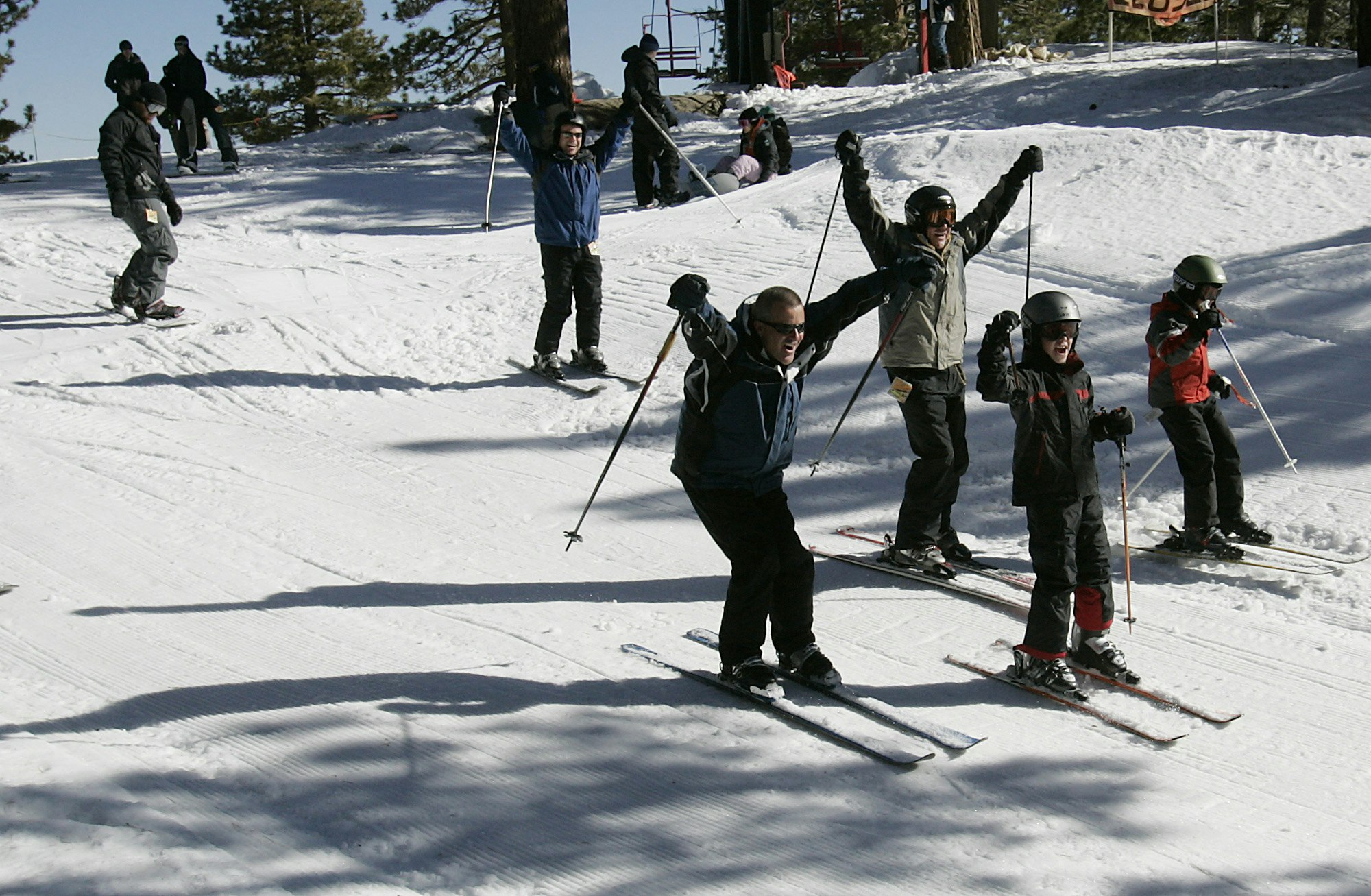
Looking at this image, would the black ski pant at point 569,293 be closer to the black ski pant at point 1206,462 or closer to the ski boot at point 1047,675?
the black ski pant at point 1206,462

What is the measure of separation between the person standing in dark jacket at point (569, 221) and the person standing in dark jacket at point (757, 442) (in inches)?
178

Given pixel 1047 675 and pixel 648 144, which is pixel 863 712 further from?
pixel 648 144

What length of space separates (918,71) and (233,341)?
60.8 feet

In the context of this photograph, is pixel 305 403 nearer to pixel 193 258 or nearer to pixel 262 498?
pixel 262 498

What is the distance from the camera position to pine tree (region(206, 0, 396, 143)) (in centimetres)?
3512

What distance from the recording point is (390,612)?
17.9 ft

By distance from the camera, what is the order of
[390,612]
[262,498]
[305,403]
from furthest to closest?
[305,403] → [262,498] → [390,612]

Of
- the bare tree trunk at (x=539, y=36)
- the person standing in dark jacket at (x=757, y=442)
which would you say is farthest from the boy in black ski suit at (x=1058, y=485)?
the bare tree trunk at (x=539, y=36)

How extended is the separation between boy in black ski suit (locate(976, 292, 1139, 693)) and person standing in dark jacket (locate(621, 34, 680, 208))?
10027 mm

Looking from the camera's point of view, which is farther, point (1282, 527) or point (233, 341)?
point (233, 341)

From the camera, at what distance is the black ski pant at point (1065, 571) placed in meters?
4.46

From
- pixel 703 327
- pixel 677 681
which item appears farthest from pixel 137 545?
pixel 703 327

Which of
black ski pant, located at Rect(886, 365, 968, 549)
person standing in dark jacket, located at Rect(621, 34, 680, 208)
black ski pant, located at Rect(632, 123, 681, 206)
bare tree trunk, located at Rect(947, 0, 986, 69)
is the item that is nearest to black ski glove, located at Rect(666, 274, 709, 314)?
black ski pant, located at Rect(886, 365, 968, 549)

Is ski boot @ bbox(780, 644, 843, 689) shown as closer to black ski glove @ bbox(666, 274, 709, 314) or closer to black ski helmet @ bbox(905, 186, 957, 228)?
black ski glove @ bbox(666, 274, 709, 314)
